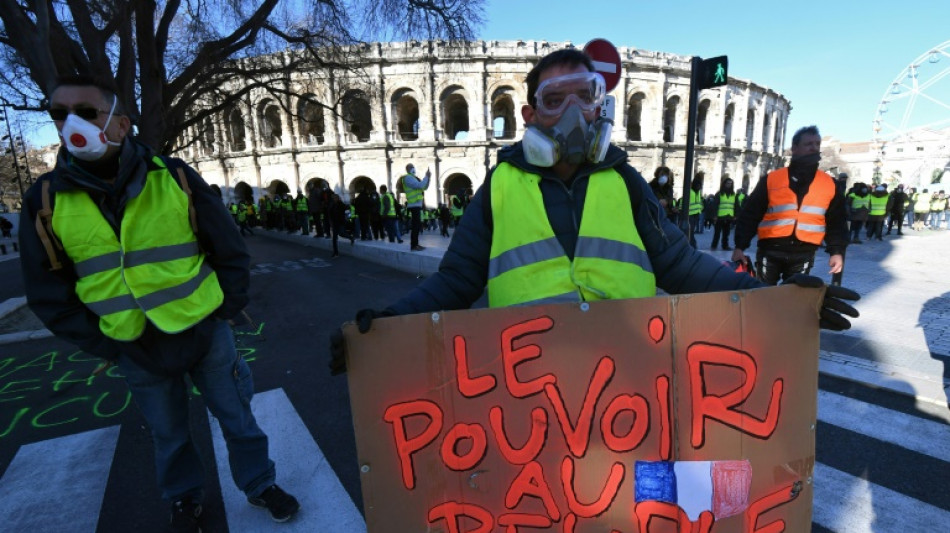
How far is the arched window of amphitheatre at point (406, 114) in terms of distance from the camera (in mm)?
31953

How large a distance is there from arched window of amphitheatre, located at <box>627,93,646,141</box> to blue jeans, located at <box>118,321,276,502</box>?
1472 inches

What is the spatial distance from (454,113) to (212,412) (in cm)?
3845

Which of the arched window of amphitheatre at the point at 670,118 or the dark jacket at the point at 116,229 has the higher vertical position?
the arched window of amphitheatre at the point at 670,118

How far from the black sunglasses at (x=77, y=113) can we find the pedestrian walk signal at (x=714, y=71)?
226 inches

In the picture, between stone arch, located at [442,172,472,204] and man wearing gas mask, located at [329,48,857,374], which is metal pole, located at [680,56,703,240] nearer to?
man wearing gas mask, located at [329,48,857,374]

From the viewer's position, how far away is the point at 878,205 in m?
12.9

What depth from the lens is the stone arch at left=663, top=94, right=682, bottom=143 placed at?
3581 cm

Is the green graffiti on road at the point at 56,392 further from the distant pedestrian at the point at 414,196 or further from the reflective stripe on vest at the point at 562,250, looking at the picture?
the distant pedestrian at the point at 414,196

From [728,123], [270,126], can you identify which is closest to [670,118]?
[728,123]

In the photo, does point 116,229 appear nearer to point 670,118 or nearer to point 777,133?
point 670,118

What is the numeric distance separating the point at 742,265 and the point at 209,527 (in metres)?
3.87

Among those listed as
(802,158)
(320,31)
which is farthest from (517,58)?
(802,158)

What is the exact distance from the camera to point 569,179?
1.68m

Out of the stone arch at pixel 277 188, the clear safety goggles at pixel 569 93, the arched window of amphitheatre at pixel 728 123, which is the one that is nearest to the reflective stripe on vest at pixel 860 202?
the clear safety goggles at pixel 569 93
